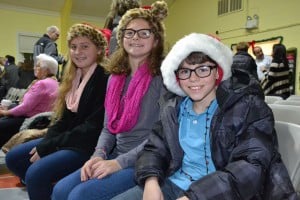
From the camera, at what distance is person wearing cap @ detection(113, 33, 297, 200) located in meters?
1.12

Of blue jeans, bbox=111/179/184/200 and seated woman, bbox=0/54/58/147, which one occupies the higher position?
seated woman, bbox=0/54/58/147

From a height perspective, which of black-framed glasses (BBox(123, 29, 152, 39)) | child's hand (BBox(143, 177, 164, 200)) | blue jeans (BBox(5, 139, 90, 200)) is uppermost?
black-framed glasses (BBox(123, 29, 152, 39))

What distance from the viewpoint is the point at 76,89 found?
6.97ft

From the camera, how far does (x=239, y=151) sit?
3.84 ft

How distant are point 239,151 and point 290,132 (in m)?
0.26

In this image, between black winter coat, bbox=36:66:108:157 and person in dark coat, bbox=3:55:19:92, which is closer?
black winter coat, bbox=36:66:108:157

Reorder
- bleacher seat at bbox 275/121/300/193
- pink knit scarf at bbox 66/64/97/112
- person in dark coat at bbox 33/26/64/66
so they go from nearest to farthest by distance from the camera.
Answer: bleacher seat at bbox 275/121/300/193, pink knit scarf at bbox 66/64/97/112, person in dark coat at bbox 33/26/64/66

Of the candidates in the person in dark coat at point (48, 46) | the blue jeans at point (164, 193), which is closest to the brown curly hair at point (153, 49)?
the blue jeans at point (164, 193)

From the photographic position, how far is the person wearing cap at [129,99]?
158 cm

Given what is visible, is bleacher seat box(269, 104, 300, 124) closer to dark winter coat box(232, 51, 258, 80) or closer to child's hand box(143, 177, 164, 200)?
dark winter coat box(232, 51, 258, 80)

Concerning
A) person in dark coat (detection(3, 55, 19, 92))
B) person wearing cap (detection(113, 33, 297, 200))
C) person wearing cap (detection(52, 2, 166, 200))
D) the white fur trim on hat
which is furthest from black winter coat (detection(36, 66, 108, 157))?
person in dark coat (detection(3, 55, 19, 92))

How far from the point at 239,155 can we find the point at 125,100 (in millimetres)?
743

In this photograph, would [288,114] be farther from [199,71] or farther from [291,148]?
[199,71]

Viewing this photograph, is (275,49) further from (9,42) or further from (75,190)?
(9,42)
